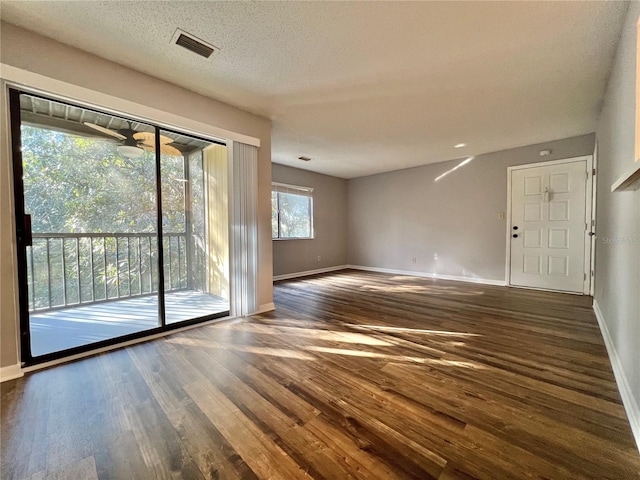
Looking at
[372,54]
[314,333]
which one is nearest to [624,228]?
[372,54]

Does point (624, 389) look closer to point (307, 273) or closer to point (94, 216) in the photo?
point (94, 216)

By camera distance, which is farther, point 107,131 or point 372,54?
point 107,131

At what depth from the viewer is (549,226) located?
416cm

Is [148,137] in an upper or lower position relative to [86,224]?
upper

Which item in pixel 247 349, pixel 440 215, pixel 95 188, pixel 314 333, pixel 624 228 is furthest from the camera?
pixel 440 215

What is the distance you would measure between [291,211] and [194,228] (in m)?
2.55

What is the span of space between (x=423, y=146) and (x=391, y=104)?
1788 mm

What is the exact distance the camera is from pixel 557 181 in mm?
4070

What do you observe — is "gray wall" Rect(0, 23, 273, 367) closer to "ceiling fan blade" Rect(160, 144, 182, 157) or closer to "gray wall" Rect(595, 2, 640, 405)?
"ceiling fan blade" Rect(160, 144, 182, 157)

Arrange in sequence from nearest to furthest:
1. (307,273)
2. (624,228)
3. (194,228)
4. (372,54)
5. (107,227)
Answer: (624,228), (372,54), (107,227), (194,228), (307,273)

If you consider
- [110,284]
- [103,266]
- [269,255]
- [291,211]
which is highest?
[291,211]

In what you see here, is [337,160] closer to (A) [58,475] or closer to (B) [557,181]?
(B) [557,181]

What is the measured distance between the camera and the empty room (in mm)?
1261

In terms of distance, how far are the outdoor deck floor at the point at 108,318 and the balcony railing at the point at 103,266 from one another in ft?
0.44
